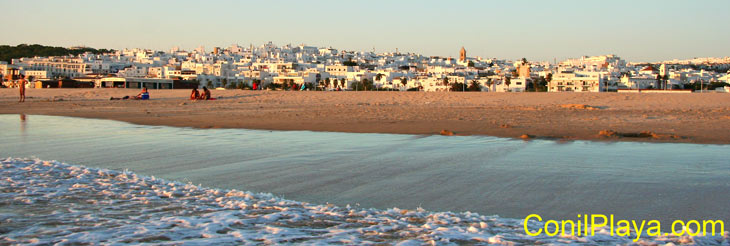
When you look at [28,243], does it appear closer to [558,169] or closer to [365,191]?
[365,191]

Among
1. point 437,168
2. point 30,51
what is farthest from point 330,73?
point 437,168

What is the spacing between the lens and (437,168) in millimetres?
6344

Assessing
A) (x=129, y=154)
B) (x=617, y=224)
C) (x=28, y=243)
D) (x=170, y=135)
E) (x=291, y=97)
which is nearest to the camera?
(x=28, y=243)

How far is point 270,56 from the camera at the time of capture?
177 meters

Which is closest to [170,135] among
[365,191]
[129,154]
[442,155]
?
[129,154]

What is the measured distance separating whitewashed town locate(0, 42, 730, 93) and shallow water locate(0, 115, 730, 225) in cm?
2911

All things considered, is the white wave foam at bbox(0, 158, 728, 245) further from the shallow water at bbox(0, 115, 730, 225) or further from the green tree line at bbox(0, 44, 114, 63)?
the green tree line at bbox(0, 44, 114, 63)

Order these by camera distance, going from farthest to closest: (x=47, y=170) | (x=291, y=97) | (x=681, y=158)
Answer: (x=291, y=97) → (x=681, y=158) → (x=47, y=170)

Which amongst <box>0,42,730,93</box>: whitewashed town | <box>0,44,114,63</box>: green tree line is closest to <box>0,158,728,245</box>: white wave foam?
<box>0,42,730,93</box>: whitewashed town

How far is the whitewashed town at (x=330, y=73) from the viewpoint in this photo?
71.0 m

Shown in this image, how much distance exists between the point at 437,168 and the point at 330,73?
12173 centimetres

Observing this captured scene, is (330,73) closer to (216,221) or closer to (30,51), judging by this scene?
(30,51)

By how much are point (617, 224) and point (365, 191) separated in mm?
1931

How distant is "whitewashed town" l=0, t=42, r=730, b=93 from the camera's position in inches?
2795
